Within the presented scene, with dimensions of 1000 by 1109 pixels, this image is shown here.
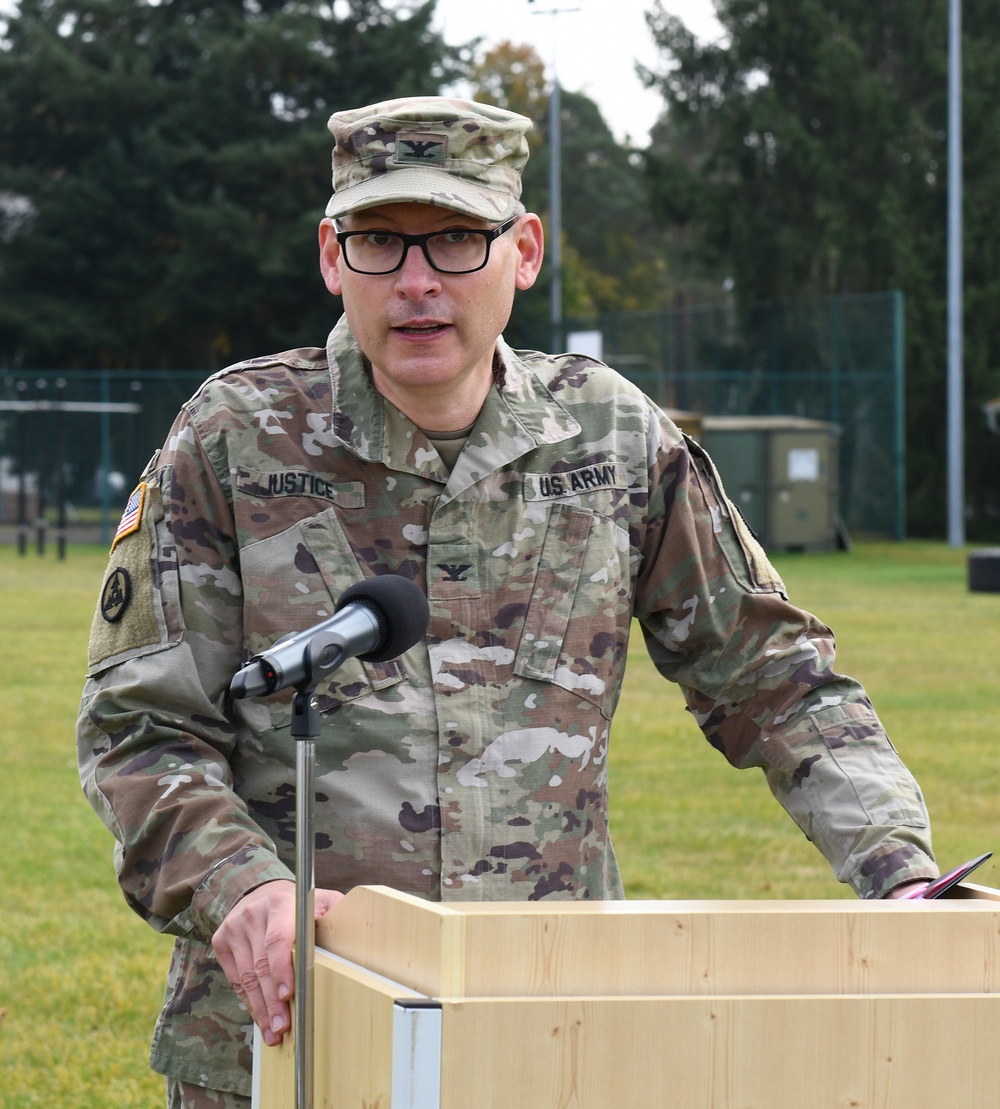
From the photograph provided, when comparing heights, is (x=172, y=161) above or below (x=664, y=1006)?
above

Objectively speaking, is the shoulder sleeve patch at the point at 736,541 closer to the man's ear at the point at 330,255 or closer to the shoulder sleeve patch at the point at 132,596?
the man's ear at the point at 330,255

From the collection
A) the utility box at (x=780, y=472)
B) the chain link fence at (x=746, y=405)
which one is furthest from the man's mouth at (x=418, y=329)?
the chain link fence at (x=746, y=405)

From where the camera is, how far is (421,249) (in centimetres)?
248

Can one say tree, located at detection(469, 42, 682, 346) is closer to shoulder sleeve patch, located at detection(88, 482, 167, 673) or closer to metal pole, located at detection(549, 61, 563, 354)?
metal pole, located at detection(549, 61, 563, 354)

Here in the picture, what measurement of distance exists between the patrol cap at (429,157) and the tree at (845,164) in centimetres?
3500

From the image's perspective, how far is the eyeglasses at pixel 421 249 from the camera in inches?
97.8

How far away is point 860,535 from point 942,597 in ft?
41.8

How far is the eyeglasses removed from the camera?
8.15 feet

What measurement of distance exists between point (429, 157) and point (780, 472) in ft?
87.7

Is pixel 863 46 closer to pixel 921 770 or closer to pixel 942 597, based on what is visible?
pixel 942 597

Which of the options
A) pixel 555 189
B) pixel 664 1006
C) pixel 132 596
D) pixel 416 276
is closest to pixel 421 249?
pixel 416 276

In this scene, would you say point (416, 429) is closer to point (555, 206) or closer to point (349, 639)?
point (349, 639)

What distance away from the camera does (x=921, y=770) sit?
901 centimetres

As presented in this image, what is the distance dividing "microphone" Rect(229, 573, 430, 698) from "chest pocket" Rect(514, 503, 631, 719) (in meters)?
0.76
